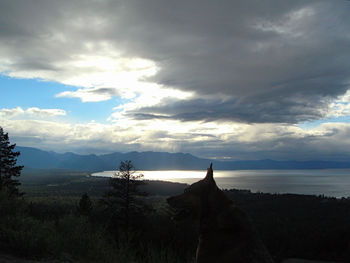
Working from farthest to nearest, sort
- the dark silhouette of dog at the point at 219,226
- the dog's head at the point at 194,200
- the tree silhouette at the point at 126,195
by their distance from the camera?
the tree silhouette at the point at 126,195 < the dog's head at the point at 194,200 < the dark silhouette of dog at the point at 219,226

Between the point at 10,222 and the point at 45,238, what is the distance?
1316 mm

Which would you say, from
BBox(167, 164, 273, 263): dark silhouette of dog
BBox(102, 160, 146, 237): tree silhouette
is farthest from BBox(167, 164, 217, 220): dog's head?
BBox(102, 160, 146, 237): tree silhouette

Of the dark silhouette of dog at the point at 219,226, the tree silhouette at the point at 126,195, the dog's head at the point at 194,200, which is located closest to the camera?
the dark silhouette of dog at the point at 219,226

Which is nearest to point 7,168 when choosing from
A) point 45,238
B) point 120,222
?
point 120,222

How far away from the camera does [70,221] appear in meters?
9.56

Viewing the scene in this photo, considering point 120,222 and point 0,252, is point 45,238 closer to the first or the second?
point 0,252

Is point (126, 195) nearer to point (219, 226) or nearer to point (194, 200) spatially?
point (194, 200)

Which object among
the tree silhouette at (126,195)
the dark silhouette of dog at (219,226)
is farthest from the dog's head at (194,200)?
the tree silhouette at (126,195)

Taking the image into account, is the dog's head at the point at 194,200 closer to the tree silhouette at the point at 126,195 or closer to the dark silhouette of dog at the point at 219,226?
the dark silhouette of dog at the point at 219,226

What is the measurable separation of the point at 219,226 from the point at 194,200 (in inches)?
20.1

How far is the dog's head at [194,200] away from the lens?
4.31 m

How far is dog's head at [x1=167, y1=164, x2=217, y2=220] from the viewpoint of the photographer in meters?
4.31

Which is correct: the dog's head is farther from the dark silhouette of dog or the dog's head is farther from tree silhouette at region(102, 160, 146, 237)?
tree silhouette at region(102, 160, 146, 237)

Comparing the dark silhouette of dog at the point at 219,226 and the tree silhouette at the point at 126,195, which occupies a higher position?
the dark silhouette of dog at the point at 219,226
